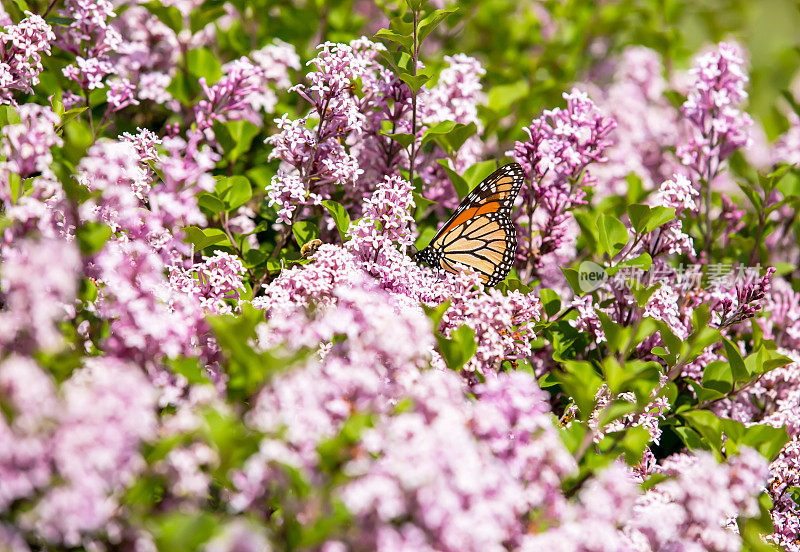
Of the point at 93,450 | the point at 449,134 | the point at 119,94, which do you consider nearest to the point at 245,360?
the point at 93,450

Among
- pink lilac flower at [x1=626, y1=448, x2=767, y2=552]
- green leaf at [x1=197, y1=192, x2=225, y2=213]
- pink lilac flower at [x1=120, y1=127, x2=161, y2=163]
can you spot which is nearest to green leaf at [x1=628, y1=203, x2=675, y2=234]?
pink lilac flower at [x1=626, y1=448, x2=767, y2=552]

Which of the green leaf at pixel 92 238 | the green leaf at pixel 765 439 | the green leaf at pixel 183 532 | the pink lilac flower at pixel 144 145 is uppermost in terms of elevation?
the pink lilac flower at pixel 144 145

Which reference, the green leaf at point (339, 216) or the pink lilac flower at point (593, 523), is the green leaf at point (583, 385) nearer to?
the pink lilac flower at point (593, 523)

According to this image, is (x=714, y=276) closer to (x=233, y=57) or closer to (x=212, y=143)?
(x=212, y=143)

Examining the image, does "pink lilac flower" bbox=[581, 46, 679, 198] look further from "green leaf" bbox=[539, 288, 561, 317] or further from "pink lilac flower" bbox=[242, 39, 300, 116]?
"pink lilac flower" bbox=[242, 39, 300, 116]

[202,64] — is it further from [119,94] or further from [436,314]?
[436,314]

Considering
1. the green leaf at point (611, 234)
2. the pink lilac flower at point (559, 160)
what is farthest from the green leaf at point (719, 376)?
the pink lilac flower at point (559, 160)
